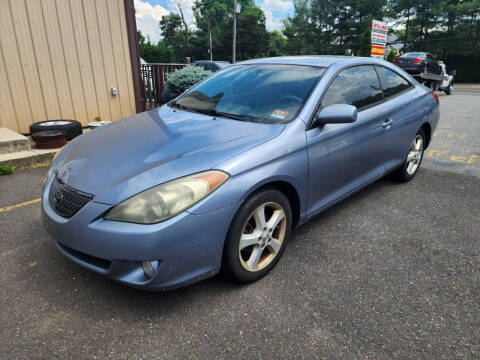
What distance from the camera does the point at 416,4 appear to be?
40.5m

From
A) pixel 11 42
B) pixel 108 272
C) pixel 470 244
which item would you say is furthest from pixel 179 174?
pixel 11 42

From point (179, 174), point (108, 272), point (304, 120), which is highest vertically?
point (304, 120)

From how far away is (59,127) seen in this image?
5.78m

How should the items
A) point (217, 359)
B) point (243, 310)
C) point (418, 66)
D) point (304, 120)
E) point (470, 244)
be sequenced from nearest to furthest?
point (217, 359) < point (243, 310) < point (304, 120) < point (470, 244) < point (418, 66)

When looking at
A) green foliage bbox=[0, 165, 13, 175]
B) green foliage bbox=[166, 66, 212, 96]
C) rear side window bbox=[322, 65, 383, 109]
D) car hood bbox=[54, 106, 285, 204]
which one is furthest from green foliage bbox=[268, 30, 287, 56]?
car hood bbox=[54, 106, 285, 204]

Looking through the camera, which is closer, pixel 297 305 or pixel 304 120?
pixel 297 305

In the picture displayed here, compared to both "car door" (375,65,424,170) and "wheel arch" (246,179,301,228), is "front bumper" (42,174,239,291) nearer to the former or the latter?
"wheel arch" (246,179,301,228)

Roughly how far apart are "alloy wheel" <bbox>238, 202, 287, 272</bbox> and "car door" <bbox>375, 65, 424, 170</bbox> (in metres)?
1.76

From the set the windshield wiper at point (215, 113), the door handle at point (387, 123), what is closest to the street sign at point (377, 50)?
the door handle at point (387, 123)

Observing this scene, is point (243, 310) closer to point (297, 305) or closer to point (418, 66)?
point (297, 305)

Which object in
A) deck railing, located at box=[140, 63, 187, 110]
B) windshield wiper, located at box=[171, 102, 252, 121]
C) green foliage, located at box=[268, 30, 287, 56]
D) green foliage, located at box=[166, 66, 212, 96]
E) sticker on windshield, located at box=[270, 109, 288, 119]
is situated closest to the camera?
sticker on windshield, located at box=[270, 109, 288, 119]

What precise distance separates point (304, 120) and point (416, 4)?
155 feet

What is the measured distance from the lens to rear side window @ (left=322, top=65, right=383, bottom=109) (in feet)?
9.75

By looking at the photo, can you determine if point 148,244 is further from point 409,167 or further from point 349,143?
point 409,167
